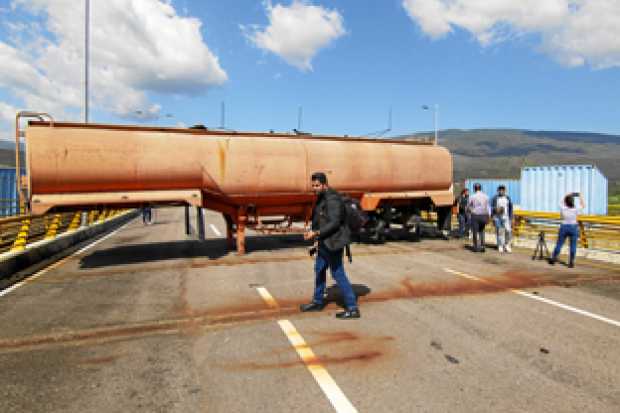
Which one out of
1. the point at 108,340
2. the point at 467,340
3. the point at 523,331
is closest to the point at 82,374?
the point at 108,340

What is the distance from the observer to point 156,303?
6000mm

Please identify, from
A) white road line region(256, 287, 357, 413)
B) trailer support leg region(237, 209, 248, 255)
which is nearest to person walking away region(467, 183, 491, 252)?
trailer support leg region(237, 209, 248, 255)

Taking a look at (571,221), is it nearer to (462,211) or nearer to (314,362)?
(462,211)

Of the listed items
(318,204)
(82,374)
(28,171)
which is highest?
(28,171)

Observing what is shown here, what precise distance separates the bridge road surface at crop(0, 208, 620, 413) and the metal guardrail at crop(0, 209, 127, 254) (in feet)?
6.04

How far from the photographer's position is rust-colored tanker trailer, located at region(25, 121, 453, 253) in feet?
27.2

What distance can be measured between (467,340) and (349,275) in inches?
140

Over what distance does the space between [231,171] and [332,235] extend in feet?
18.0

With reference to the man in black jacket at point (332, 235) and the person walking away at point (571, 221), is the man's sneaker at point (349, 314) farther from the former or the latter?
the person walking away at point (571, 221)

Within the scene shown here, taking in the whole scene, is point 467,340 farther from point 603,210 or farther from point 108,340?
point 603,210

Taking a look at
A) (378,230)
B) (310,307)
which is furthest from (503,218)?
(310,307)

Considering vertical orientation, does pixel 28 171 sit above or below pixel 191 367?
above

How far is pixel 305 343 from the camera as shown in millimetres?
4363

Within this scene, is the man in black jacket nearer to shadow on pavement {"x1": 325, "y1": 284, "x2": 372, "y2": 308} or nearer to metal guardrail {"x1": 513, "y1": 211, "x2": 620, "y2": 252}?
shadow on pavement {"x1": 325, "y1": 284, "x2": 372, "y2": 308}
